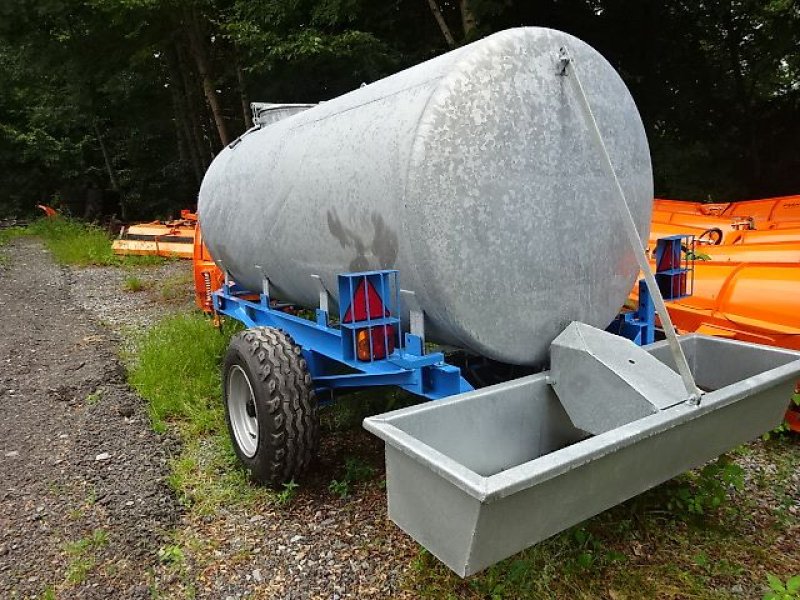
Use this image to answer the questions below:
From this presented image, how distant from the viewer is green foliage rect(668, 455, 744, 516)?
10.1ft

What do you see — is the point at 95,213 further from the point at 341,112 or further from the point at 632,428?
the point at 632,428

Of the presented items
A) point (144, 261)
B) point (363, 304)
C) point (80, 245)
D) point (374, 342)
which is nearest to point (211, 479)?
point (374, 342)

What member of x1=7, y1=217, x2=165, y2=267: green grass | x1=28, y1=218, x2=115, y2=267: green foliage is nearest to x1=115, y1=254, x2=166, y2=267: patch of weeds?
x1=7, y1=217, x2=165, y2=267: green grass

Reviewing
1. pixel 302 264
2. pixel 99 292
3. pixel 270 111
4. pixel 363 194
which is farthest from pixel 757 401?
pixel 99 292

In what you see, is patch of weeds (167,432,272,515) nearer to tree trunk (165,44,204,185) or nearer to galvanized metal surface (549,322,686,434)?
galvanized metal surface (549,322,686,434)

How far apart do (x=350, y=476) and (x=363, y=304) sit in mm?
1308

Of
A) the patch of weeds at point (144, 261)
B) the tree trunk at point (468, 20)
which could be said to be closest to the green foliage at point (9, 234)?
the patch of weeds at point (144, 261)

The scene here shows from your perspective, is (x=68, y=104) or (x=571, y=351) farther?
(x=68, y=104)

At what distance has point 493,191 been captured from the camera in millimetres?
2629

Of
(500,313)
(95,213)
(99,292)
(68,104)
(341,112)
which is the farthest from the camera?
(95,213)

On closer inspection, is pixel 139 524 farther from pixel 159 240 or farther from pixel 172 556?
pixel 159 240

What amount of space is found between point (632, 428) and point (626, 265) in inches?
49.7

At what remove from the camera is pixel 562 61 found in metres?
2.71

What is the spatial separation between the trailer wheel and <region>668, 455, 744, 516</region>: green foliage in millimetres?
1908
